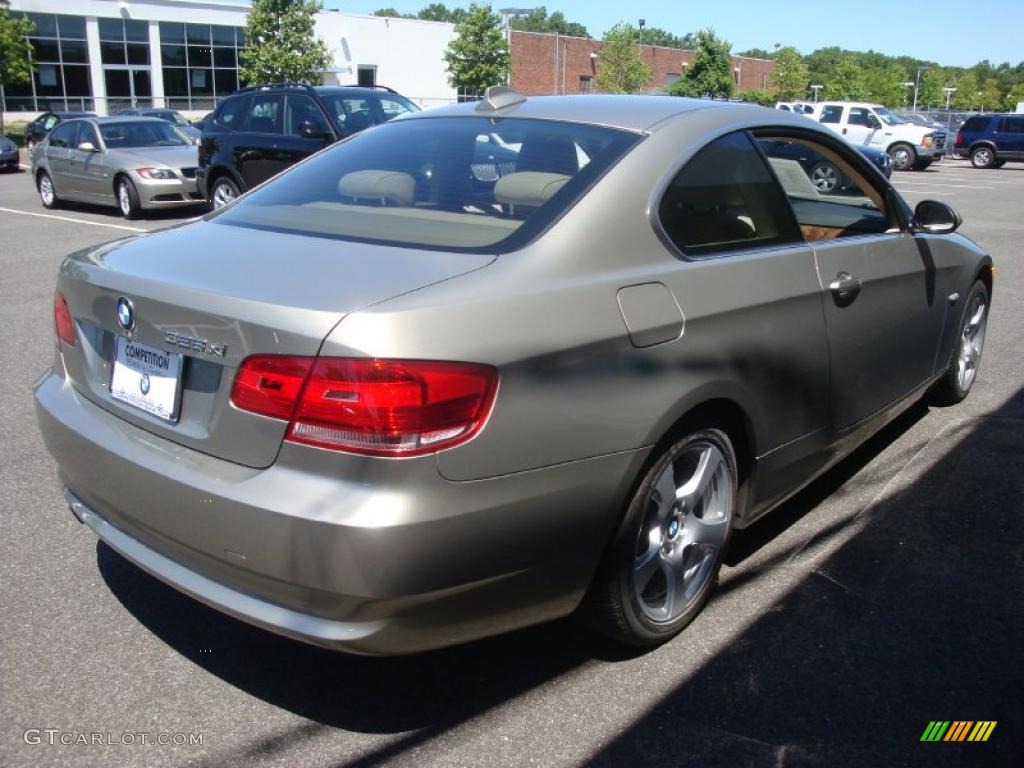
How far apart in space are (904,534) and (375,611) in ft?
8.21

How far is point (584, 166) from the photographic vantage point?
306cm


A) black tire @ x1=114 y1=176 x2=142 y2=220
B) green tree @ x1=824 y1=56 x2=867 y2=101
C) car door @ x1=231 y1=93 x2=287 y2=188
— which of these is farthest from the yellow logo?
green tree @ x1=824 y1=56 x2=867 y2=101

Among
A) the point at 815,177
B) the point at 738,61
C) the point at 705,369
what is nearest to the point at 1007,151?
the point at 815,177

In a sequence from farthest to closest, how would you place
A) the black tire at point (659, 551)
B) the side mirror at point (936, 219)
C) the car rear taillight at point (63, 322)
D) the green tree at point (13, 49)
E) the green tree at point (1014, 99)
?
the green tree at point (1014, 99) < the green tree at point (13, 49) < the side mirror at point (936, 219) < the car rear taillight at point (63, 322) < the black tire at point (659, 551)

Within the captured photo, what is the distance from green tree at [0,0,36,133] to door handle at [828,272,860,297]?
126 feet

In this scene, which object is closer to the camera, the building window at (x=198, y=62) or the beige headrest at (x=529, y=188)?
the beige headrest at (x=529, y=188)

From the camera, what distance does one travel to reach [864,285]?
3.85 metres

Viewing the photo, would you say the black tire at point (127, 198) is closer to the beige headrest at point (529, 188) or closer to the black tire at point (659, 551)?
the beige headrest at point (529, 188)

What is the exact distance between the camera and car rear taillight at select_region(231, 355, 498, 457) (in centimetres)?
232

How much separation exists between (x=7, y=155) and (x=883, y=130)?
2456 centimetres

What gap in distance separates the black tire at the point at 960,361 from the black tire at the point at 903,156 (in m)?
25.5

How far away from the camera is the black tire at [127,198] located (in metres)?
14.7

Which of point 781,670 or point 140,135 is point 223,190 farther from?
point 781,670

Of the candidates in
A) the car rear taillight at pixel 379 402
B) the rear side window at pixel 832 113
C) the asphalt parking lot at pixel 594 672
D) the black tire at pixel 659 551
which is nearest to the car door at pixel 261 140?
the asphalt parking lot at pixel 594 672
